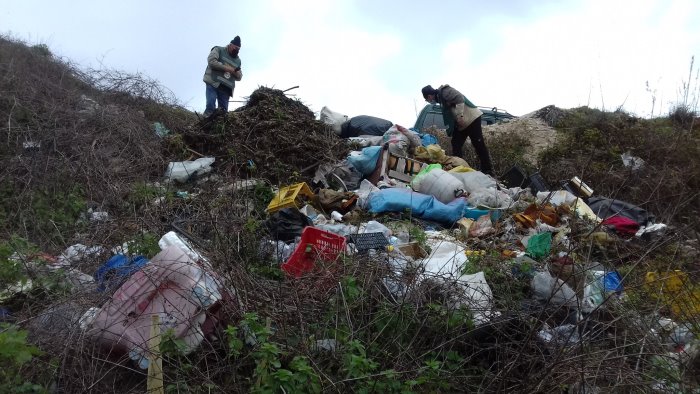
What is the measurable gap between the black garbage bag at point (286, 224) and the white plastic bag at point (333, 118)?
130 inches

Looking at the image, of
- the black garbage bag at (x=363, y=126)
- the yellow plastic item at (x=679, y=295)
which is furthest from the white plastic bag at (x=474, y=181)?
the yellow plastic item at (x=679, y=295)

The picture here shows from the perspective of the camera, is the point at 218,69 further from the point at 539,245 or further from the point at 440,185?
the point at 539,245

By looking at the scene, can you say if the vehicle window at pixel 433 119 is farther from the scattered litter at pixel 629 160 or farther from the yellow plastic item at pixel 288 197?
the yellow plastic item at pixel 288 197

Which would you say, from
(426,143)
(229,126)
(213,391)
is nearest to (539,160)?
(426,143)

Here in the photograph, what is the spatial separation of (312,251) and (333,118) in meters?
4.66

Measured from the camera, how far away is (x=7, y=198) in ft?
18.4

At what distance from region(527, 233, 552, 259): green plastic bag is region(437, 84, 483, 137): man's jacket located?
307 cm

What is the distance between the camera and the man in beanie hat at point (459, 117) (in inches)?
303

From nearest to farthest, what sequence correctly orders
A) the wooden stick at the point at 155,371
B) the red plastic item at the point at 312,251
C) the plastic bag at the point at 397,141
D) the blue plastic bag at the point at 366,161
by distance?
1. the wooden stick at the point at 155,371
2. the red plastic item at the point at 312,251
3. the blue plastic bag at the point at 366,161
4. the plastic bag at the point at 397,141

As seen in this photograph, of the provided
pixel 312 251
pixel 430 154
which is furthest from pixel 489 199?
pixel 312 251

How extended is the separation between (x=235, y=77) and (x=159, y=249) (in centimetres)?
507

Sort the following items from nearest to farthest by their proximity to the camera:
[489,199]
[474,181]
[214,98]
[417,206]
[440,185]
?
[417,206], [489,199], [440,185], [474,181], [214,98]

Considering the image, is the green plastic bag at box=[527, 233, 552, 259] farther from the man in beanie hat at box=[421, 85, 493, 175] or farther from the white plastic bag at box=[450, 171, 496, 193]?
the man in beanie hat at box=[421, 85, 493, 175]

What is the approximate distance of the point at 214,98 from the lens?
28.5 ft
